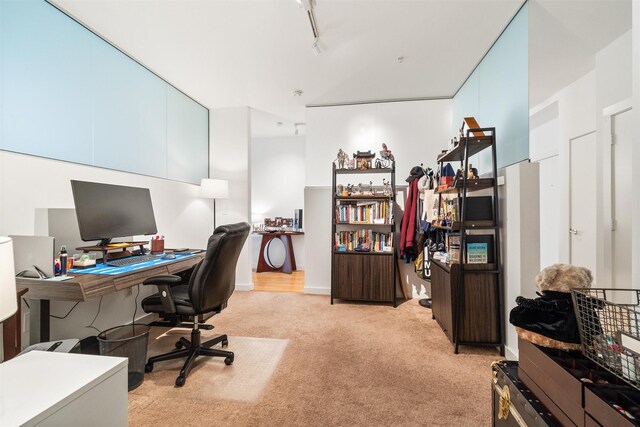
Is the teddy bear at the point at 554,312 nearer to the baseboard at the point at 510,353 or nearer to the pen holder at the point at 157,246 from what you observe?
the baseboard at the point at 510,353

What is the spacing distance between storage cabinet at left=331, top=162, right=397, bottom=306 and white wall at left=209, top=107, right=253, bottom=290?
4.74 feet

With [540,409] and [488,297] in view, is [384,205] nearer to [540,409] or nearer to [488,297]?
[488,297]

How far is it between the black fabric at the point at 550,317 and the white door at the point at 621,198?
2.20 m

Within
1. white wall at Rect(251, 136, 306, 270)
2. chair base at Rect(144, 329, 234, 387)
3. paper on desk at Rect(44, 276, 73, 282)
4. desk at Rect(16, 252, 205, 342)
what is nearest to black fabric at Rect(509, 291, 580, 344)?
chair base at Rect(144, 329, 234, 387)

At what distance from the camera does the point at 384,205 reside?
11.5 feet

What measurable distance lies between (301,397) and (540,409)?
1.27 m

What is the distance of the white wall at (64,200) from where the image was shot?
5.94ft

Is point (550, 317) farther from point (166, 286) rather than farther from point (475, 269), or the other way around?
point (166, 286)

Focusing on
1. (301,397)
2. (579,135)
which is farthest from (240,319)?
(579,135)

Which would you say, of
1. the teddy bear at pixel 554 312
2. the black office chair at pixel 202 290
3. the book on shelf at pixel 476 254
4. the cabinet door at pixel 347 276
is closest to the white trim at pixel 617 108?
the book on shelf at pixel 476 254

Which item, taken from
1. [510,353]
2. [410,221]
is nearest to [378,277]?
[410,221]

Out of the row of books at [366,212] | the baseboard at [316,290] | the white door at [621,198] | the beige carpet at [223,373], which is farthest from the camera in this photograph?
the baseboard at [316,290]

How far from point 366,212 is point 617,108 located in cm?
248

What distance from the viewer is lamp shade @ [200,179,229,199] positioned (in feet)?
12.3
